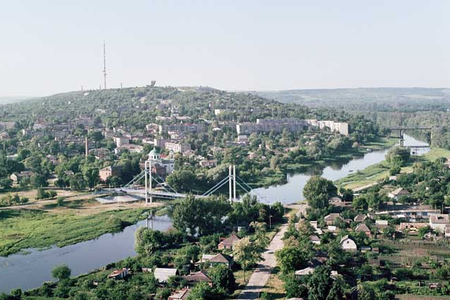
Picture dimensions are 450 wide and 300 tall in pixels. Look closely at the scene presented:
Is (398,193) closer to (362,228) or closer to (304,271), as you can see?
(362,228)

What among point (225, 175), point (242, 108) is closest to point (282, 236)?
point (225, 175)

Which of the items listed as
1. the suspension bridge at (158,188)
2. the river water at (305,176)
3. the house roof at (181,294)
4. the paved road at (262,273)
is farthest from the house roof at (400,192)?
the house roof at (181,294)

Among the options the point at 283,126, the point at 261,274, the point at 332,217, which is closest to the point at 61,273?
the point at 261,274

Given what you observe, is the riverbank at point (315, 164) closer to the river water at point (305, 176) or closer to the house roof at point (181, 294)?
the river water at point (305, 176)

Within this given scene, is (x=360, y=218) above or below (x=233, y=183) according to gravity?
below

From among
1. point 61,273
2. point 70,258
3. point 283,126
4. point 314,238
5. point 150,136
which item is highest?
point 283,126

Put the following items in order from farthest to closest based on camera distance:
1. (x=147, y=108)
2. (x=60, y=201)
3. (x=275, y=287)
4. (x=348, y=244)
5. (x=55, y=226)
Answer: (x=147, y=108) < (x=60, y=201) < (x=55, y=226) < (x=348, y=244) < (x=275, y=287)

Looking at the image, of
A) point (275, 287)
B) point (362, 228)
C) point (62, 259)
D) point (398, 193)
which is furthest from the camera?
point (398, 193)

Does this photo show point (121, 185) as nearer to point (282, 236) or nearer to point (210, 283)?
point (282, 236)
